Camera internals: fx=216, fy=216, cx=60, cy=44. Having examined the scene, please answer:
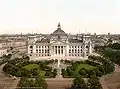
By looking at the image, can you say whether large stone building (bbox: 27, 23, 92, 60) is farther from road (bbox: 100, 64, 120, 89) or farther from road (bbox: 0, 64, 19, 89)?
road (bbox: 0, 64, 19, 89)

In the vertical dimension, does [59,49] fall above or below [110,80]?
above

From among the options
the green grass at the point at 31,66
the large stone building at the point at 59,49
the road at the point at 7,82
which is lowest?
the road at the point at 7,82

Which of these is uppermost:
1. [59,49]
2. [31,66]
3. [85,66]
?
[59,49]

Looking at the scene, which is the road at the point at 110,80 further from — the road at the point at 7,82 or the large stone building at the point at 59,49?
the large stone building at the point at 59,49

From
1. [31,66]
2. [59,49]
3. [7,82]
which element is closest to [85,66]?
[31,66]

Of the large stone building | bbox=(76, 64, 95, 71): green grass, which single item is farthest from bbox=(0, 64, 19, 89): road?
the large stone building

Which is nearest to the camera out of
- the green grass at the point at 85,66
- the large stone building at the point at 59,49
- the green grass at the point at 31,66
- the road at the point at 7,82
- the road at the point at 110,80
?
the road at the point at 7,82

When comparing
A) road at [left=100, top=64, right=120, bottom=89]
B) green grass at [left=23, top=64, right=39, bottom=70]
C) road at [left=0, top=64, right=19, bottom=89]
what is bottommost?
road at [left=100, top=64, right=120, bottom=89]

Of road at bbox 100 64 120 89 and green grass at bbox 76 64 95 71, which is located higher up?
green grass at bbox 76 64 95 71

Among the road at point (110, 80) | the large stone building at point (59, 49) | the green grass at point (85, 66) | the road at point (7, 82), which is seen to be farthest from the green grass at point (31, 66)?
the road at point (110, 80)

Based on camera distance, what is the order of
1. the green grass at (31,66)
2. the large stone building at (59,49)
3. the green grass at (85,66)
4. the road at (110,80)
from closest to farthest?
the road at (110,80) < the green grass at (85,66) < the green grass at (31,66) < the large stone building at (59,49)

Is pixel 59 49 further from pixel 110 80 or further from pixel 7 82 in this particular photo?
pixel 7 82
